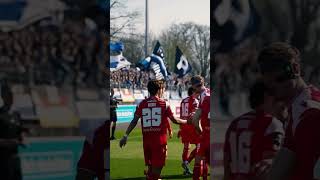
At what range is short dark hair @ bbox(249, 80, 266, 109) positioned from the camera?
425 centimetres

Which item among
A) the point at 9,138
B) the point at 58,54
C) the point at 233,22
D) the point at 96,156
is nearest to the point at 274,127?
the point at 233,22

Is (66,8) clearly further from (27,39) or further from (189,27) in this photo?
(189,27)

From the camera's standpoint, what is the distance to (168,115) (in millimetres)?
10430

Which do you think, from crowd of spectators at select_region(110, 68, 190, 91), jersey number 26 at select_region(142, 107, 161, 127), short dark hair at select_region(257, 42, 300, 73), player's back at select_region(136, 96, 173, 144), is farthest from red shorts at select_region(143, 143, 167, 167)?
crowd of spectators at select_region(110, 68, 190, 91)

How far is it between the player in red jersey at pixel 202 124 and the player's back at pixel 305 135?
5212mm

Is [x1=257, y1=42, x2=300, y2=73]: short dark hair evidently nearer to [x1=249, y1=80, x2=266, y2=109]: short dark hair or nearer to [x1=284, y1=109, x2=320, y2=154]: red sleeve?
[x1=284, y1=109, x2=320, y2=154]: red sleeve

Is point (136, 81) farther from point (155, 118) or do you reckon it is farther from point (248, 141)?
point (248, 141)

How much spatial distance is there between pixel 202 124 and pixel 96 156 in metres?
5.96

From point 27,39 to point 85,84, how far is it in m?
0.51

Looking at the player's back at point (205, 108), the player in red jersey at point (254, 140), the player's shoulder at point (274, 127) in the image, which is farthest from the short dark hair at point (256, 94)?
the player's back at point (205, 108)

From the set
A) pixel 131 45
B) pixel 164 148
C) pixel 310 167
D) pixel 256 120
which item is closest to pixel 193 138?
pixel 164 148

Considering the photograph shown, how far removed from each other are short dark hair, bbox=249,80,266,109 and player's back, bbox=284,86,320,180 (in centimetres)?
95

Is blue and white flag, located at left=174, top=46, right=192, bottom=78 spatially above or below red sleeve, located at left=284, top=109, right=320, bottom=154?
above

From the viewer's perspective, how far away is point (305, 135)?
3.17 meters
